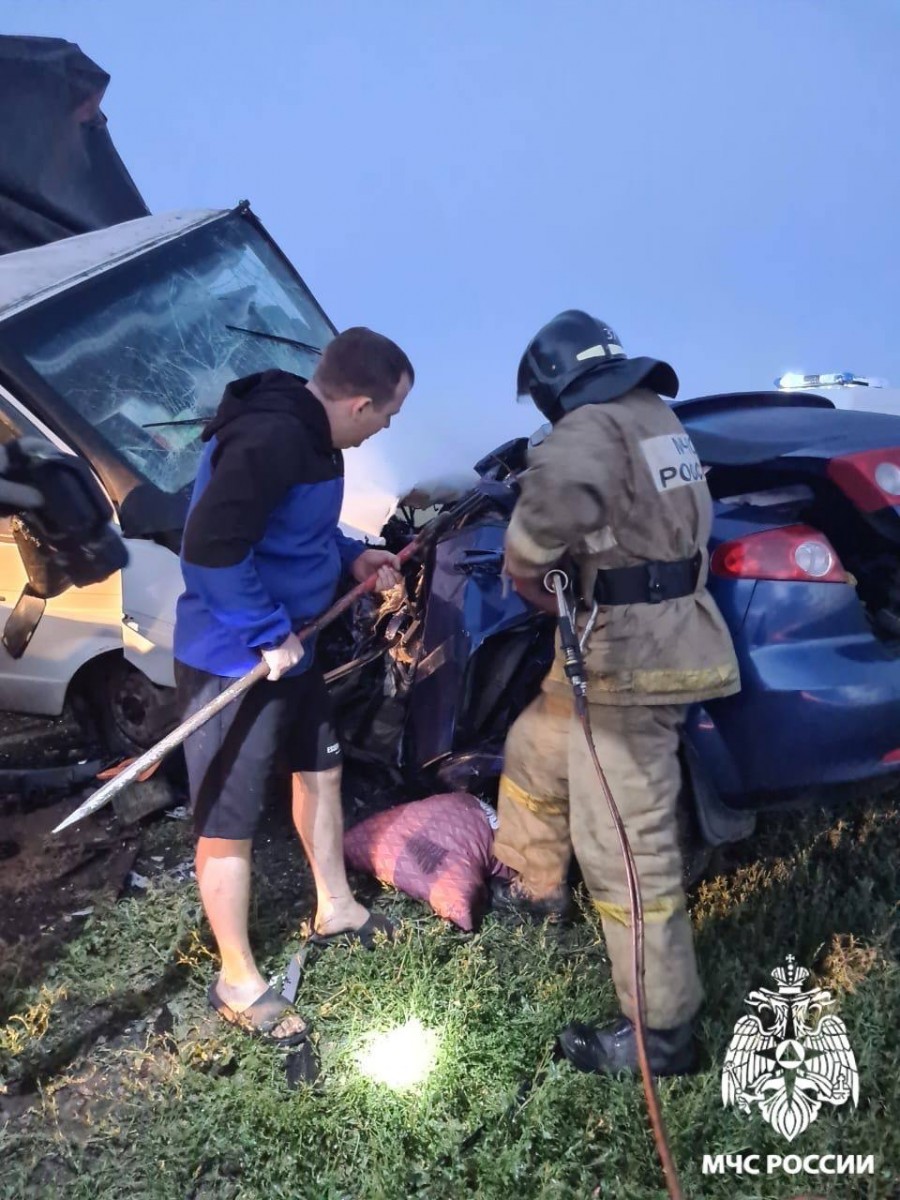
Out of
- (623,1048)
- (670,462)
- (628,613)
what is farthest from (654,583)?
(623,1048)

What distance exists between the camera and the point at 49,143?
503 centimetres

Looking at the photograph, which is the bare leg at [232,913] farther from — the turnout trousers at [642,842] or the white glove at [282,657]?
the turnout trousers at [642,842]

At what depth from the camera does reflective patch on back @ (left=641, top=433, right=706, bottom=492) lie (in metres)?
2.13

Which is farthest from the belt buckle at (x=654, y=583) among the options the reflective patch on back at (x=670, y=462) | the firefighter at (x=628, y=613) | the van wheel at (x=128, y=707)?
the van wheel at (x=128, y=707)

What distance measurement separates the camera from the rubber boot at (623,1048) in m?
2.15

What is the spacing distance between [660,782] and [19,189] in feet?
15.0

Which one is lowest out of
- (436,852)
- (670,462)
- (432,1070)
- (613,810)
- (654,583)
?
(432,1070)

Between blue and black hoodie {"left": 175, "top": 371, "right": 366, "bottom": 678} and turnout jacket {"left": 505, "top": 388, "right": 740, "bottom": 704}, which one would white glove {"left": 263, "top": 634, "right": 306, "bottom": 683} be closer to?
blue and black hoodie {"left": 175, "top": 371, "right": 366, "bottom": 678}

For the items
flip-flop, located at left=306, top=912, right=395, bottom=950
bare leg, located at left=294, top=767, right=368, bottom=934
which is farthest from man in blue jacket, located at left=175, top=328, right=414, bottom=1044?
flip-flop, located at left=306, top=912, right=395, bottom=950

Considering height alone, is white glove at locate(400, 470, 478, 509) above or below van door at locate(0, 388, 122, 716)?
above

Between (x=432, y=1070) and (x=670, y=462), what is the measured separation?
1487 mm

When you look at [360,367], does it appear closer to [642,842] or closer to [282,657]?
[282,657]

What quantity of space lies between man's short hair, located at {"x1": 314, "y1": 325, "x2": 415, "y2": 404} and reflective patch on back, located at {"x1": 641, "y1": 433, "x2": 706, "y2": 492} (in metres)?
0.63

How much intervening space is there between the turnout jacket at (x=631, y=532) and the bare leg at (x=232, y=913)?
37.9 inches
